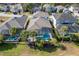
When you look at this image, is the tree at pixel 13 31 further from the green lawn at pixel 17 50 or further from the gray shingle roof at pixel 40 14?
the gray shingle roof at pixel 40 14

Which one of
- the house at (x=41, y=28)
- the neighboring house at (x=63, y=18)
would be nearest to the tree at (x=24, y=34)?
the house at (x=41, y=28)

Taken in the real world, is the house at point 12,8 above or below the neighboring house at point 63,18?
above

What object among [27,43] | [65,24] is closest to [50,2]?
[65,24]

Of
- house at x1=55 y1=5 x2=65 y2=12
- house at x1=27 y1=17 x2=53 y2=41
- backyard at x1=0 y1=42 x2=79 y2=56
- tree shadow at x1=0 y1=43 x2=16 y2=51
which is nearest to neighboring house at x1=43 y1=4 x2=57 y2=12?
house at x1=55 y1=5 x2=65 y2=12

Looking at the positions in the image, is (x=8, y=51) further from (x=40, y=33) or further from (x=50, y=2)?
(x=50, y=2)

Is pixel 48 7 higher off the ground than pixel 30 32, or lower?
higher

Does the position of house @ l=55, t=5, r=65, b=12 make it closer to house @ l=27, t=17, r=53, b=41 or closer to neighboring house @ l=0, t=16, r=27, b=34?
house @ l=27, t=17, r=53, b=41

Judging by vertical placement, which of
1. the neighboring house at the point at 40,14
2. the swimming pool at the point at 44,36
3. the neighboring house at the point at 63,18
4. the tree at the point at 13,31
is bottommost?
the swimming pool at the point at 44,36

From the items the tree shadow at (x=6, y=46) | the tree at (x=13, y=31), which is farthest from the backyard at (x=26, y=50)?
the tree at (x=13, y=31)

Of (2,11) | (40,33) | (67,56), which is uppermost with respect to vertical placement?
(2,11)

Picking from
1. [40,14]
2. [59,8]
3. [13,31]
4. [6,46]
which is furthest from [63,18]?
[6,46]
